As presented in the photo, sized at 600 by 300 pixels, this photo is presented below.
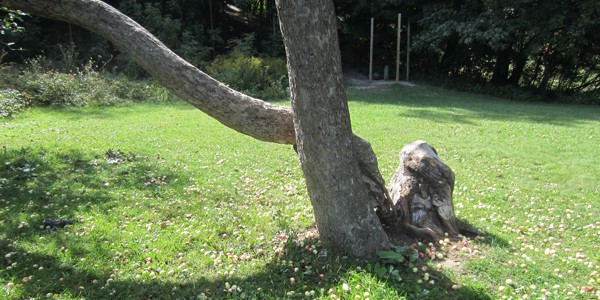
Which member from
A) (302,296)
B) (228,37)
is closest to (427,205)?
(302,296)

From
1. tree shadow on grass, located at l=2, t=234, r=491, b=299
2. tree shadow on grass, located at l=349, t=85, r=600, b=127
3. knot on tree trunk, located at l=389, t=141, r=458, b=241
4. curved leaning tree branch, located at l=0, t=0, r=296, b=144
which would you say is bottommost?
tree shadow on grass, located at l=2, t=234, r=491, b=299

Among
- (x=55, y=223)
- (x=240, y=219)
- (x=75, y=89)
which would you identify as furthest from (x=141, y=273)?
(x=75, y=89)

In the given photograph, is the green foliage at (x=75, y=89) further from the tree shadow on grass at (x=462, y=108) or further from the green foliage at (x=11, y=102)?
the tree shadow on grass at (x=462, y=108)

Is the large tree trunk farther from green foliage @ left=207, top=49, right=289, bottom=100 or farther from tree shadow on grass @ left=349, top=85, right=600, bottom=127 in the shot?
green foliage @ left=207, top=49, right=289, bottom=100

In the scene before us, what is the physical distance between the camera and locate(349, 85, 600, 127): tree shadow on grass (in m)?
12.2

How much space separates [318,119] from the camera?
330cm

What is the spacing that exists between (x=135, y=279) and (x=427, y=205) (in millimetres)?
2966

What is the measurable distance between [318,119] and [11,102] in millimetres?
11299

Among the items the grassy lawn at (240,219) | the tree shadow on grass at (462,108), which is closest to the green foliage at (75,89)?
the grassy lawn at (240,219)

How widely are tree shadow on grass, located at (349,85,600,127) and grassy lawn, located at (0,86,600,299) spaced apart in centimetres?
255

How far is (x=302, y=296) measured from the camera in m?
3.21

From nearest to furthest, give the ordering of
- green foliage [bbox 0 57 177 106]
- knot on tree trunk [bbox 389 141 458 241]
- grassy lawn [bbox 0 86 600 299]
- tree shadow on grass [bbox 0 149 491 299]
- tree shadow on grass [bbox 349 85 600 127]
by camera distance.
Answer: tree shadow on grass [bbox 0 149 491 299] → grassy lawn [bbox 0 86 600 299] → knot on tree trunk [bbox 389 141 458 241] → tree shadow on grass [bbox 349 85 600 127] → green foliage [bbox 0 57 177 106]

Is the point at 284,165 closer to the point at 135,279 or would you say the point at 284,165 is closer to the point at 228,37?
the point at 135,279

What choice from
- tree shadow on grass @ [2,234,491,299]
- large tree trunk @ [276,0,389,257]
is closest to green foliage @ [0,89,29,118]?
tree shadow on grass @ [2,234,491,299]
